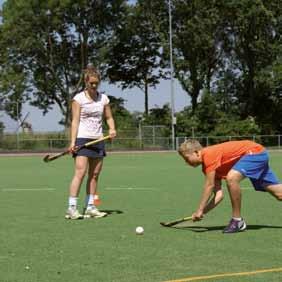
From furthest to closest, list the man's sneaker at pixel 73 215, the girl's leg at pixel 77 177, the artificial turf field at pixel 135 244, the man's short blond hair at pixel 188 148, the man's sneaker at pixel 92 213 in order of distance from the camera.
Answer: the man's sneaker at pixel 92 213 < the girl's leg at pixel 77 177 < the man's sneaker at pixel 73 215 < the man's short blond hair at pixel 188 148 < the artificial turf field at pixel 135 244

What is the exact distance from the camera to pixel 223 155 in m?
8.04

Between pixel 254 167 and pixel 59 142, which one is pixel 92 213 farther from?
pixel 59 142

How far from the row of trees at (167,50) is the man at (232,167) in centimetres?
5187

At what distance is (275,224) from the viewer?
28.4 feet

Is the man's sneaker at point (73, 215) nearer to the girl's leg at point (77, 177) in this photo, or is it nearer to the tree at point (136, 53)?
the girl's leg at point (77, 177)

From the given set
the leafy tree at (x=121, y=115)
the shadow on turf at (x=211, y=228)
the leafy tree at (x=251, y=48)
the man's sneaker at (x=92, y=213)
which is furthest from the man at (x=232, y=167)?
the leafy tree at (x=251, y=48)

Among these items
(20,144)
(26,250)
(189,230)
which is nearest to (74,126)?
(189,230)

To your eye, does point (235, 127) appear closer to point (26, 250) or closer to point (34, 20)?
point (34, 20)

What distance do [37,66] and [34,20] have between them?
4529 mm

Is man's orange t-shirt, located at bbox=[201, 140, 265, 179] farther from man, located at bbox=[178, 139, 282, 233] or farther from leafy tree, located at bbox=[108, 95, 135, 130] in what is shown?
leafy tree, located at bbox=[108, 95, 135, 130]

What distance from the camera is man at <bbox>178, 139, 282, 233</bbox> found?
784cm

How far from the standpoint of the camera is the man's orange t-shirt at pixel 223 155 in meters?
7.89

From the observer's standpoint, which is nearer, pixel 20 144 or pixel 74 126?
pixel 74 126

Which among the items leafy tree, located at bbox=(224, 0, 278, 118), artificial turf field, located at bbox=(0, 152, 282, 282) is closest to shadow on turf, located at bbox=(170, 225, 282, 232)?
artificial turf field, located at bbox=(0, 152, 282, 282)
